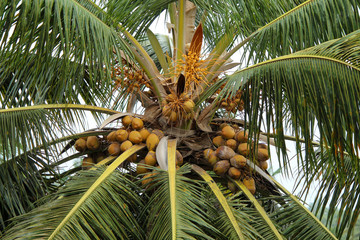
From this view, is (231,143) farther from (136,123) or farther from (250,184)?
(136,123)

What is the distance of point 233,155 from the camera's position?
3.91 metres

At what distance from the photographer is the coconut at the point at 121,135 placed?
3961 millimetres

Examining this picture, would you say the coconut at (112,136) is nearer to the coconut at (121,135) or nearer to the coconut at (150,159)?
the coconut at (121,135)

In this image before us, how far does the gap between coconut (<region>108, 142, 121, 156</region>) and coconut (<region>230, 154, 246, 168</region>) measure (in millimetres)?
839

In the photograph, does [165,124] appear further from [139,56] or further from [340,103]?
[340,103]

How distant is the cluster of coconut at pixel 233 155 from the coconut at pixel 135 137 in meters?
0.50

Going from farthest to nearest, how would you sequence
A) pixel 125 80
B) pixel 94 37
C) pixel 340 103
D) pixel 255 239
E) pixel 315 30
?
1. pixel 125 80
2. pixel 315 30
3. pixel 94 37
4. pixel 255 239
5. pixel 340 103

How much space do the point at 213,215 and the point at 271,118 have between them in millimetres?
742

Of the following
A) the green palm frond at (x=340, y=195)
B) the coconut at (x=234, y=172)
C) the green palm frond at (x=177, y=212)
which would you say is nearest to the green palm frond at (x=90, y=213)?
the green palm frond at (x=177, y=212)

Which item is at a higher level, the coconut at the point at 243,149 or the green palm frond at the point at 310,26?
the green palm frond at the point at 310,26

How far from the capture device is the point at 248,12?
443cm

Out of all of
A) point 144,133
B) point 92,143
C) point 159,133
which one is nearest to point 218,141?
point 159,133

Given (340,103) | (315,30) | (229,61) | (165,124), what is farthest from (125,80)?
(340,103)

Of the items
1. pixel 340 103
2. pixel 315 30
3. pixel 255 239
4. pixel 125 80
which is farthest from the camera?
pixel 125 80
